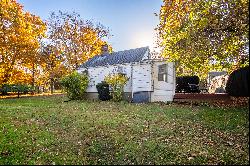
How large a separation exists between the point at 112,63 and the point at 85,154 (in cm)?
1964

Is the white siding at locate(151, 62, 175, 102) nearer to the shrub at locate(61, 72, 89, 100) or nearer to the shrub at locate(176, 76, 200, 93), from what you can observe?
the shrub at locate(176, 76, 200, 93)

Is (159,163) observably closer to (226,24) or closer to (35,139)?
(35,139)

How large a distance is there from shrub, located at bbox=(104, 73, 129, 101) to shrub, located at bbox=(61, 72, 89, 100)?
3.38 m

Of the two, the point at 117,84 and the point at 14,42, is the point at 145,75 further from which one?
the point at 14,42

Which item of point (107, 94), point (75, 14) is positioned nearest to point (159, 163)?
point (107, 94)

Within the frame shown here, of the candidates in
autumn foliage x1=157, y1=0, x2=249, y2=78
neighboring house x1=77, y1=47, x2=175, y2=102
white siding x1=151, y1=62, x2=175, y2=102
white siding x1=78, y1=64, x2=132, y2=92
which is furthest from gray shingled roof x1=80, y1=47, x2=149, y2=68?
autumn foliage x1=157, y1=0, x2=249, y2=78

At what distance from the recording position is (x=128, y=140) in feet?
29.1

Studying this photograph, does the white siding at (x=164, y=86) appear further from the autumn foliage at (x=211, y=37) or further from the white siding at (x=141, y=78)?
the autumn foliage at (x=211, y=37)

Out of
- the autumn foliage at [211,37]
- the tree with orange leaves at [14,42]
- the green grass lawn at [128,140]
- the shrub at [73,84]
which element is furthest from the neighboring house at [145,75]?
the tree with orange leaves at [14,42]

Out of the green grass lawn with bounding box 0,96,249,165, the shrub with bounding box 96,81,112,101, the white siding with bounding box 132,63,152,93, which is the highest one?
the white siding with bounding box 132,63,152,93

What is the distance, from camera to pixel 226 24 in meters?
10.7

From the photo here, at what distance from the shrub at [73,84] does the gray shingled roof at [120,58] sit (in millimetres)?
3196

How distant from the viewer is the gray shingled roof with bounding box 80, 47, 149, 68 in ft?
84.4

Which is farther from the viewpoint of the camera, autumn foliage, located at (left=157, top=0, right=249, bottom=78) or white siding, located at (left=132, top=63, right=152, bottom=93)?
white siding, located at (left=132, top=63, right=152, bottom=93)
